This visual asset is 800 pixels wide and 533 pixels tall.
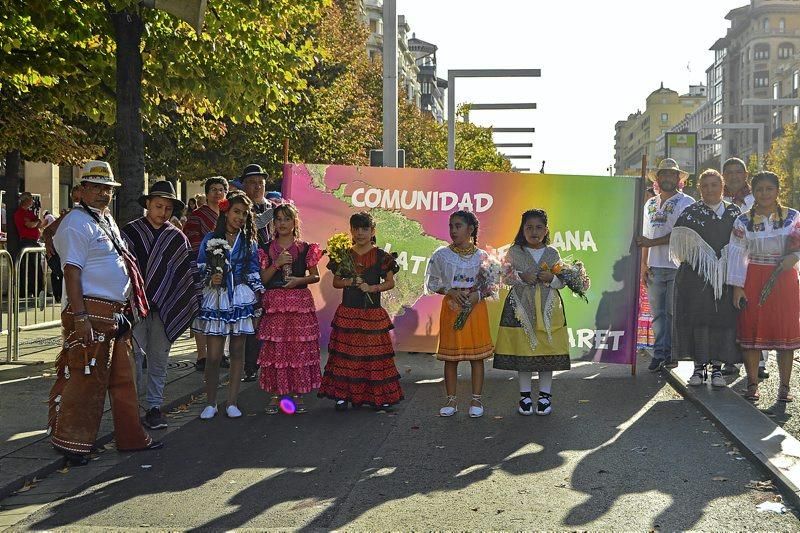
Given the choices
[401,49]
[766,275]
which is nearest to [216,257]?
[766,275]

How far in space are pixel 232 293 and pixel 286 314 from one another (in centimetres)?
52

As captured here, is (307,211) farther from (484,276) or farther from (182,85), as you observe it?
(484,276)

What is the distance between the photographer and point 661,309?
11.5 m

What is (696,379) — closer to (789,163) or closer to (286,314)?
(286,314)

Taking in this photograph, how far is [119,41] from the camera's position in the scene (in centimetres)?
1095

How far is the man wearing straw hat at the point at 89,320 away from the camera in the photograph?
23.2 ft

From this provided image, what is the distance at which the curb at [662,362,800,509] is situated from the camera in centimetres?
641

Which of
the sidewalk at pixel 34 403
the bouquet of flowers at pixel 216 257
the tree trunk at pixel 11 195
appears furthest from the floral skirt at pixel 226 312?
the tree trunk at pixel 11 195

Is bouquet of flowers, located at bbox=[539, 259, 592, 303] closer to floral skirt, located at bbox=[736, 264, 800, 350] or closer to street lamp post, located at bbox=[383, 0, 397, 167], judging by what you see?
floral skirt, located at bbox=[736, 264, 800, 350]

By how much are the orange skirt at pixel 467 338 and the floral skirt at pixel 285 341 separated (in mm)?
1084

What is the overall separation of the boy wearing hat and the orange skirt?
2043 mm

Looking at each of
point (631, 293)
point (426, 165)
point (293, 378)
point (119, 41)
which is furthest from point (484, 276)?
point (426, 165)

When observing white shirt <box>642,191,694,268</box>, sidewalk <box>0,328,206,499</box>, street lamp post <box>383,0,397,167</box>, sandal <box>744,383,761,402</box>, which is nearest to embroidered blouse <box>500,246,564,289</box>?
sandal <box>744,383,761,402</box>

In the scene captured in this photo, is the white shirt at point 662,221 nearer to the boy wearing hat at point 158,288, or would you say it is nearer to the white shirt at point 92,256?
the boy wearing hat at point 158,288
